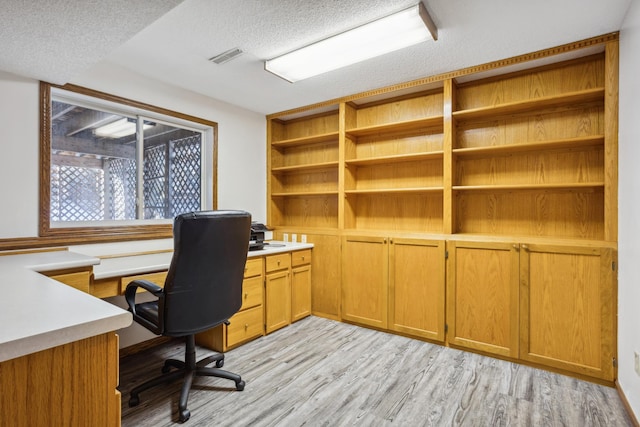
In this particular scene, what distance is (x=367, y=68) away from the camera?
2779 mm

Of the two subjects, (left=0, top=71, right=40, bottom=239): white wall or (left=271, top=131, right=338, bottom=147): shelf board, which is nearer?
(left=0, top=71, right=40, bottom=239): white wall

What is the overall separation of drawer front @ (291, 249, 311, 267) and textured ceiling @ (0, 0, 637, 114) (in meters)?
1.74

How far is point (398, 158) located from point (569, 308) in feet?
6.04

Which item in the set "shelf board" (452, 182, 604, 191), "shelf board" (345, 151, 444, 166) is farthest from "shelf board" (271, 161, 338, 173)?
"shelf board" (452, 182, 604, 191)

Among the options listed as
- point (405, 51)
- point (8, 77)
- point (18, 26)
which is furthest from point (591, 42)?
point (8, 77)

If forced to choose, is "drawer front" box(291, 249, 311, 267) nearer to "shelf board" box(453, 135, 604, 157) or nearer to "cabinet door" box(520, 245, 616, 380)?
"shelf board" box(453, 135, 604, 157)

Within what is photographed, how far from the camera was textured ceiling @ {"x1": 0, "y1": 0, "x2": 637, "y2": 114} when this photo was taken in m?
1.76

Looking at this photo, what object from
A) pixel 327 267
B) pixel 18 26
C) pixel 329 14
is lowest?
pixel 327 267

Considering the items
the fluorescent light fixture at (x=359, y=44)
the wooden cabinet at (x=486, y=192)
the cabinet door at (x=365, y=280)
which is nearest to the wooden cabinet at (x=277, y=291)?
the wooden cabinet at (x=486, y=192)

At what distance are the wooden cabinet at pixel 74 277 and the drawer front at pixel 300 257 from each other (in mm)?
1838

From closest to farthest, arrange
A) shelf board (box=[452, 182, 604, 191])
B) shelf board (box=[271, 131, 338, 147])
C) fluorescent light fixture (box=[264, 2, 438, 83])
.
Result: fluorescent light fixture (box=[264, 2, 438, 83]) < shelf board (box=[452, 182, 604, 191]) < shelf board (box=[271, 131, 338, 147])

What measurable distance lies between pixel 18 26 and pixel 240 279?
173cm

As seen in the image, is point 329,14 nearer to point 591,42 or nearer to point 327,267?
point 591,42

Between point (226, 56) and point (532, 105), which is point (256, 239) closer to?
point (226, 56)
